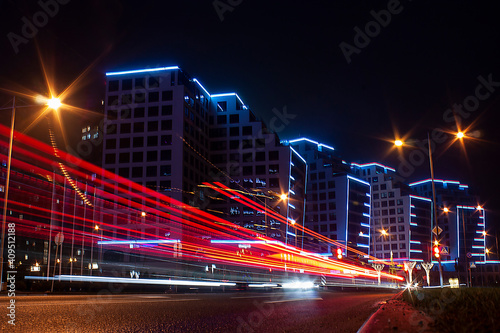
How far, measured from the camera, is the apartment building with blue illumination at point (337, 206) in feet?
403

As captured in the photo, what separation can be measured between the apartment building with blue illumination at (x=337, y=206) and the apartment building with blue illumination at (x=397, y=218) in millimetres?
13568

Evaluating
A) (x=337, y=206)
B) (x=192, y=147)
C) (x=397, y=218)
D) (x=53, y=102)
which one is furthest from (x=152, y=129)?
(x=397, y=218)

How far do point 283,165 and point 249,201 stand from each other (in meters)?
Result: 10.5

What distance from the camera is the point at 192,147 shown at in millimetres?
89375

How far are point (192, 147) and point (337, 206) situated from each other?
2025 inches

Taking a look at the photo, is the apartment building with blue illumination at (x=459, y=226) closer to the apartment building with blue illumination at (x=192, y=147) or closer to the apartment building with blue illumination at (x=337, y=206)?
the apartment building with blue illumination at (x=337, y=206)

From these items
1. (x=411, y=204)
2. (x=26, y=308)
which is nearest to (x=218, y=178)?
(x=411, y=204)

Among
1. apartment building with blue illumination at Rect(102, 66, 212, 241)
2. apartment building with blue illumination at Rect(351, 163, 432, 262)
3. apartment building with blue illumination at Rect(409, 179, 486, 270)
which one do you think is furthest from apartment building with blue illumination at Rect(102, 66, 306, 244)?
apartment building with blue illumination at Rect(409, 179, 486, 270)

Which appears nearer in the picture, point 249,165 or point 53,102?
point 53,102

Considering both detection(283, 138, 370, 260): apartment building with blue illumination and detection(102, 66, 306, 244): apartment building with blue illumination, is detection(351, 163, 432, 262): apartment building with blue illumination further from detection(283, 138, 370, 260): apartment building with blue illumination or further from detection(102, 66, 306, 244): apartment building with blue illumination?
detection(102, 66, 306, 244): apartment building with blue illumination

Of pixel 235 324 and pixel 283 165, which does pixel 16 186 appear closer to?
pixel 283 165

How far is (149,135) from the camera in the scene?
282 feet

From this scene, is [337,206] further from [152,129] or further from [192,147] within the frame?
[152,129]

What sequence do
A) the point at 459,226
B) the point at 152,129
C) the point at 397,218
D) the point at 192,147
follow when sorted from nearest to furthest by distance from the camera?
the point at 152,129, the point at 192,147, the point at 397,218, the point at 459,226
